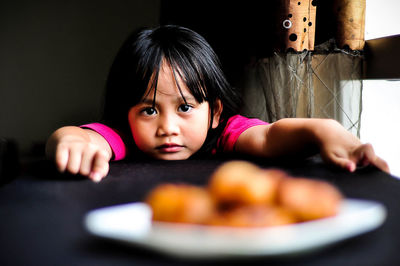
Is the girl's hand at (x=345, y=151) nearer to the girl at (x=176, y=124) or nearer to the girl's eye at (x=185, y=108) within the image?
the girl at (x=176, y=124)

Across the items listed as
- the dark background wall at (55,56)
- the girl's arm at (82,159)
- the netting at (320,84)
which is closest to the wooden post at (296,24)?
the netting at (320,84)

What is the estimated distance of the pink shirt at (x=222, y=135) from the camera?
1030 mm

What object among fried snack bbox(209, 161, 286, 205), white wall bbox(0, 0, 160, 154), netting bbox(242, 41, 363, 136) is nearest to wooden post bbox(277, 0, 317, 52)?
netting bbox(242, 41, 363, 136)

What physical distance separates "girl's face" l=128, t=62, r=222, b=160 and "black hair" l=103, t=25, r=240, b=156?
0.06 ft

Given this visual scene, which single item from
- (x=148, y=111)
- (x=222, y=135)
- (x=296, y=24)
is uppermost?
(x=296, y=24)

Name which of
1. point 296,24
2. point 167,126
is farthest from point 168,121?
point 296,24

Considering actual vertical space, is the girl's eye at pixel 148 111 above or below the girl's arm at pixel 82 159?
above

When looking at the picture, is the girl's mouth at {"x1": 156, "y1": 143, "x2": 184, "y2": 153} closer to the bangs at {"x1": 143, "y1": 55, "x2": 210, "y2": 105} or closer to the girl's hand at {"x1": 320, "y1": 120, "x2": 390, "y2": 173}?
the bangs at {"x1": 143, "y1": 55, "x2": 210, "y2": 105}

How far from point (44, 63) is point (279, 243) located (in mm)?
2712

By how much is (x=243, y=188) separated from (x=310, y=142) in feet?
1.83

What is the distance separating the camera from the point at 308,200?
288mm

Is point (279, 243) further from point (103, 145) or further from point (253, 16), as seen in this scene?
point (253, 16)

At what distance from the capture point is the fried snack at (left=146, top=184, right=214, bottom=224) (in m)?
0.28

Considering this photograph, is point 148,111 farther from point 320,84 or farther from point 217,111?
point 320,84
